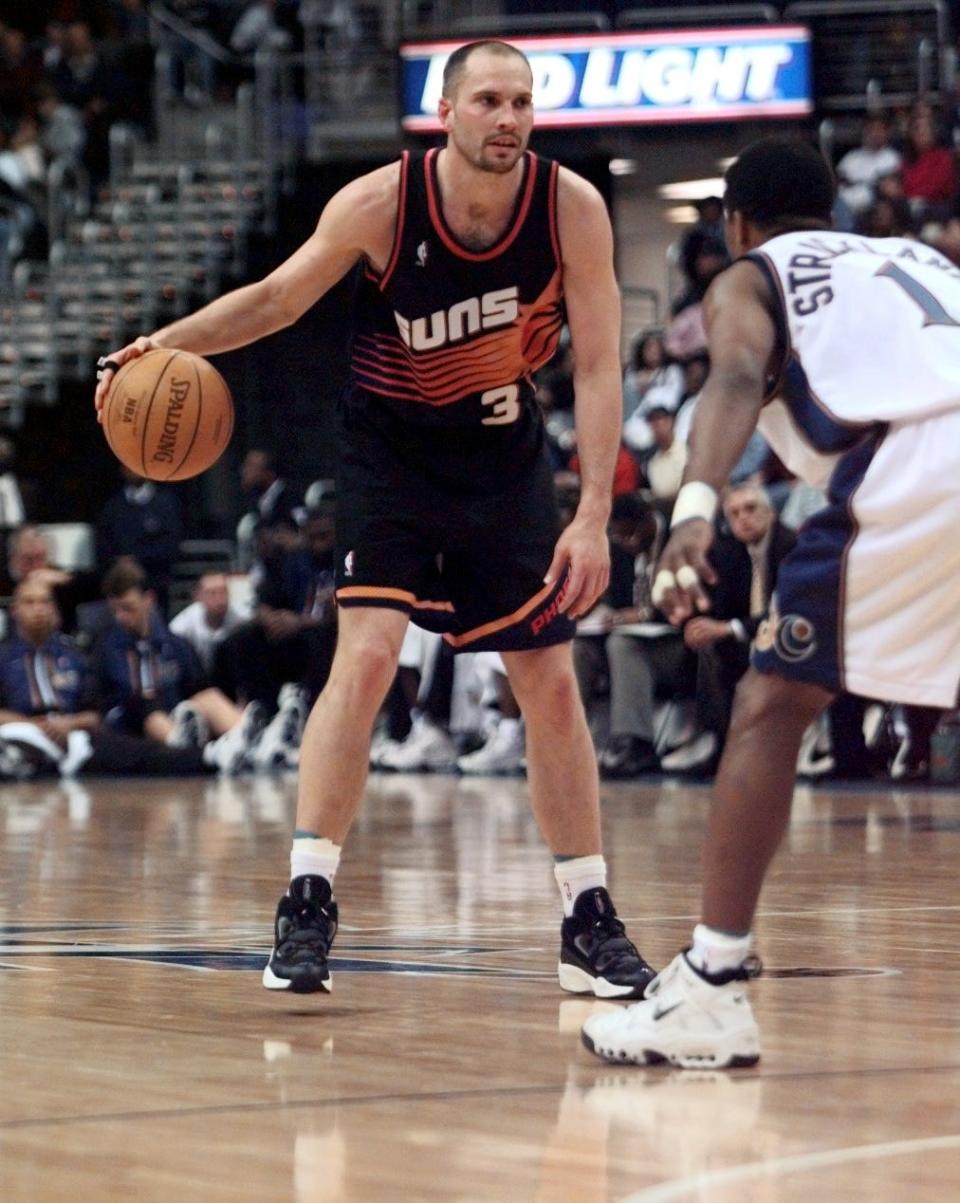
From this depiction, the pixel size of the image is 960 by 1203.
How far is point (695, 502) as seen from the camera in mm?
3688

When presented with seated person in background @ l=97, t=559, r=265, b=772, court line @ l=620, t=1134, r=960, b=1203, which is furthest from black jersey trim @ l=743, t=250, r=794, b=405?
seated person in background @ l=97, t=559, r=265, b=772

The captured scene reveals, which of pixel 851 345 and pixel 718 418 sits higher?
pixel 851 345

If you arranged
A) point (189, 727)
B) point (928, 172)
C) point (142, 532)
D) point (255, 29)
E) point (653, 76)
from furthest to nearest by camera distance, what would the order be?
point (255, 29) < point (653, 76) < point (142, 532) < point (928, 172) < point (189, 727)

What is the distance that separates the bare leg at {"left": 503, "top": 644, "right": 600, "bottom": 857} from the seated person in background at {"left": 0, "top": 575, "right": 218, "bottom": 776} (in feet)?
31.9

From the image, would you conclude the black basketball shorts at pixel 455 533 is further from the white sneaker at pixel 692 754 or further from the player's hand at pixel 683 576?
the white sneaker at pixel 692 754

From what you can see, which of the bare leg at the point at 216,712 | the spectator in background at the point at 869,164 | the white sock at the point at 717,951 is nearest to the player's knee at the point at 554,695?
the white sock at the point at 717,951

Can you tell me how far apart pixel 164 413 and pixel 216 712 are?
10079 mm

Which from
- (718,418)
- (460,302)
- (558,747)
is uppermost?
(460,302)

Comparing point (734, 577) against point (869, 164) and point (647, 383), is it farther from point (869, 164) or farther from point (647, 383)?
point (869, 164)

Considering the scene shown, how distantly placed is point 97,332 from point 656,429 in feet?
22.0

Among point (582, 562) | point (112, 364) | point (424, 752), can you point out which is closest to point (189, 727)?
point (424, 752)

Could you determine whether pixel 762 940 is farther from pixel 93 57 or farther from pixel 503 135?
pixel 93 57

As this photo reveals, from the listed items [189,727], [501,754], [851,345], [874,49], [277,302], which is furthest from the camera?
[874,49]

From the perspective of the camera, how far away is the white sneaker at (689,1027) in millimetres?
3764
